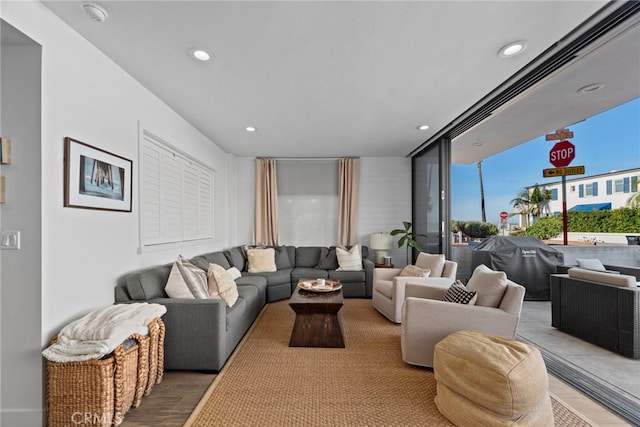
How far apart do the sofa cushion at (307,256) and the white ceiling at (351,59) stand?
2.46 metres

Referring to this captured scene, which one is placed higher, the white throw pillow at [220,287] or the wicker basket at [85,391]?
the white throw pillow at [220,287]

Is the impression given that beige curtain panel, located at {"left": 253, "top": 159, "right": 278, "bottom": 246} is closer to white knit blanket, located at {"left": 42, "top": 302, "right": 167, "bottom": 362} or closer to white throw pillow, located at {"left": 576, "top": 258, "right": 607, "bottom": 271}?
white knit blanket, located at {"left": 42, "top": 302, "right": 167, "bottom": 362}

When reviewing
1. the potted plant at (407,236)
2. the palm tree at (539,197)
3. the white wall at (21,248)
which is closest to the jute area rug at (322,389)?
the white wall at (21,248)

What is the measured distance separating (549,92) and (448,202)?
184 cm

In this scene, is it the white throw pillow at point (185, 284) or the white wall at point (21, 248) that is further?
the white throw pillow at point (185, 284)

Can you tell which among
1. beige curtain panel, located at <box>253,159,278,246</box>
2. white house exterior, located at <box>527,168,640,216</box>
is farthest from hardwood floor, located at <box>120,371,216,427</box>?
white house exterior, located at <box>527,168,640,216</box>

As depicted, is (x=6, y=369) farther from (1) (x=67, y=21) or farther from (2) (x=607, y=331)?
(2) (x=607, y=331)

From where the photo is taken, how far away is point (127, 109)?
2535mm

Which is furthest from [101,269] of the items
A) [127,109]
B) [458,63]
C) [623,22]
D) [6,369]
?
[623,22]

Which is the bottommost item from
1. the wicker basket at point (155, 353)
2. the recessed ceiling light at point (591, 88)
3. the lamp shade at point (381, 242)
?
the wicker basket at point (155, 353)

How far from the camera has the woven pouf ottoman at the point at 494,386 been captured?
1.57 m

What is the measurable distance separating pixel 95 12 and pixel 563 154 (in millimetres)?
6509

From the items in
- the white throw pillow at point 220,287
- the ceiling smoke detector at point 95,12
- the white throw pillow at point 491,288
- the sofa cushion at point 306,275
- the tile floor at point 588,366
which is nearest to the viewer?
the ceiling smoke detector at point 95,12

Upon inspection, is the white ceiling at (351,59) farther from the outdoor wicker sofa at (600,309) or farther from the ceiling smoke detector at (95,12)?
the outdoor wicker sofa at (600,309)
